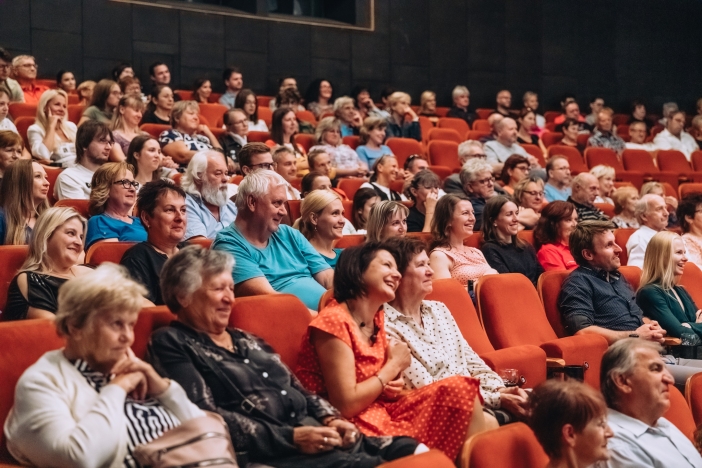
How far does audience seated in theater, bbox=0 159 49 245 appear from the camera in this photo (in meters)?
2.65

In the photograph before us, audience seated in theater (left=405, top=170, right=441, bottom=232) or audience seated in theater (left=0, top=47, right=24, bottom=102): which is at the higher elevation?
audience seated in theater (left=0, top=47, right=24, bottom=102)

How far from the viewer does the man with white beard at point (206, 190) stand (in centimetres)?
296

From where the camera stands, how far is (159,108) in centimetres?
486

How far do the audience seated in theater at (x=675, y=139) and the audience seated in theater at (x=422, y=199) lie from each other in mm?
3780

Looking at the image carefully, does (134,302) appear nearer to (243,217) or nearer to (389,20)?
(243,217)

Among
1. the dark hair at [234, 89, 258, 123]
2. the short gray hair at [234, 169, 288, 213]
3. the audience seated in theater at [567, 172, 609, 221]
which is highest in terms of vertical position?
the dark hair at [234, 89, 258, 123]

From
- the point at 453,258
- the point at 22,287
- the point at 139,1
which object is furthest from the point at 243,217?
the point at 139,1

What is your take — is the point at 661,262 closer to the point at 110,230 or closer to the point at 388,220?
the point at 388,220

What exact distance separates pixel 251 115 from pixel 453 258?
2.62 m

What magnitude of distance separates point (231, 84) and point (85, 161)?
299 centimetres

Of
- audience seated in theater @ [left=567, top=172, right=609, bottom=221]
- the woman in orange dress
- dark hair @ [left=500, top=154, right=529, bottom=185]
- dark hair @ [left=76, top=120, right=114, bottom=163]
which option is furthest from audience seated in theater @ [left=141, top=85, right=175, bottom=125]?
the woman in orange dress

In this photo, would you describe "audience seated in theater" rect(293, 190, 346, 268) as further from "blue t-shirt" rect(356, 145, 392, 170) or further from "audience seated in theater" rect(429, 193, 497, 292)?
"blue t-shirt" rect(356, 145, 392, 170)

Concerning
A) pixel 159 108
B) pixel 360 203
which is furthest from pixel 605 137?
pixel 360 203

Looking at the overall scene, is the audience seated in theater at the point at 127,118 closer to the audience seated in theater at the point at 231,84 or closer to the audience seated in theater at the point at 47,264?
the audience seated in theater at the point at 47,264
